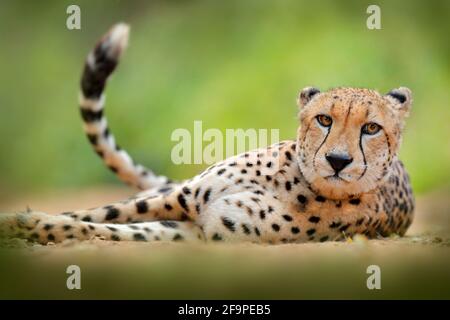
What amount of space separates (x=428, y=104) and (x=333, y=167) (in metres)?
2.60

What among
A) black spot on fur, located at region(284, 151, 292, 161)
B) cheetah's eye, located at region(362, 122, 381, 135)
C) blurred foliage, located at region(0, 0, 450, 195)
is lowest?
black spot on fur, located at region(284, 151, 292, 161)

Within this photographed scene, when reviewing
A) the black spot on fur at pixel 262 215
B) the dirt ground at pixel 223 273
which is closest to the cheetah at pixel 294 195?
the black spot on fur at pixel 262 215

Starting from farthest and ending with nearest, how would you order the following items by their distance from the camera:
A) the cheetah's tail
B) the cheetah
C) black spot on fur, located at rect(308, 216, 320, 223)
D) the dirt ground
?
1. the cheetah's tail
2. black spot on fur, located at rect(308, 216, 320, 223)
3. the cheetah
4. the dirt ground

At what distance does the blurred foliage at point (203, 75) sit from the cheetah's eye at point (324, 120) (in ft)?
4.58

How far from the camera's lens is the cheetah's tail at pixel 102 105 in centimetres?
374

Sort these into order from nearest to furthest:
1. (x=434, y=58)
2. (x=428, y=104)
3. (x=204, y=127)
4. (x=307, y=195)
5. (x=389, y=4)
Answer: (x=307, y=195), (x=389, y=4), (x=434, y=58), (x=428, y=104), (x=204, y=127)

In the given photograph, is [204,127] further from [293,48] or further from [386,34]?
[386,34]

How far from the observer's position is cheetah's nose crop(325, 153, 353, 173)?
3023 mm

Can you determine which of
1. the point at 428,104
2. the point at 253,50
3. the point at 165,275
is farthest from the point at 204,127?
the point at 165,275

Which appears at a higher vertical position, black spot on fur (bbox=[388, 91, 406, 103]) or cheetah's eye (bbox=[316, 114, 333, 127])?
black spot on fur (bbox=[388, 91, 406, 103])

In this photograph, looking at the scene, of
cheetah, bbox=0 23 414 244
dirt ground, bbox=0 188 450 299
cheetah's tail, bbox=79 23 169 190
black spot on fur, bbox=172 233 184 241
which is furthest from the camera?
cheetah's tail, bbox=79 23 169 190

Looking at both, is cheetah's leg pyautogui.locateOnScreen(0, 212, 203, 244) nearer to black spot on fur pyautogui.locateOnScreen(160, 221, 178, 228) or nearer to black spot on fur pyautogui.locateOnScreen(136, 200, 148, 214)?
black spot on fur pyautogui.locateOnScreen(160, 221, 178, 228)

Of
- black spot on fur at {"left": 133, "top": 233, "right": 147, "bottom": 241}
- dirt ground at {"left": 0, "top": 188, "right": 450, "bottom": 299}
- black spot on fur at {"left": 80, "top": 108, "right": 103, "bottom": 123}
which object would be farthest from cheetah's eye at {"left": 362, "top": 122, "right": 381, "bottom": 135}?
black spot on fur at {"left": 80, "top": 108, "right": 103, "bottom": 123}

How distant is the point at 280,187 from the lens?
3.31 meters
